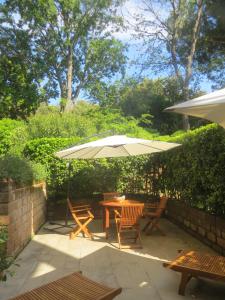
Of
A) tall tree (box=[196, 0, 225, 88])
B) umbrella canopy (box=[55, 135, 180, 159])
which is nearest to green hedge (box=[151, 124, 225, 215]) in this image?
umbrella canopy (box=[55, 135, 180, 159])

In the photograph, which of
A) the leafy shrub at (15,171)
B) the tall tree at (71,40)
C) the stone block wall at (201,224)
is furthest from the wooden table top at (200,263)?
the tall tree at (71,40)

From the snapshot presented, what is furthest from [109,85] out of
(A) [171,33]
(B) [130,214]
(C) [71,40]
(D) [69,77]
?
(B) [130,214]

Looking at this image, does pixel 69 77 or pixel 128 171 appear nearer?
pixel 128 171

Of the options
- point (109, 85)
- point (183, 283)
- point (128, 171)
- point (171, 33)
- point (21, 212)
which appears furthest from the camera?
point (109, 85)

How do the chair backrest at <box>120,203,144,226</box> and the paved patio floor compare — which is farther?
the chair backrest at <box>120,203,144,226</box>

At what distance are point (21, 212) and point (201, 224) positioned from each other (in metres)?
3.69

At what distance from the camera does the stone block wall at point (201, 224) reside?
603 centimetres

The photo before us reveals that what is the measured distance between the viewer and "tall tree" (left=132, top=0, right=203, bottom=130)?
1792cm

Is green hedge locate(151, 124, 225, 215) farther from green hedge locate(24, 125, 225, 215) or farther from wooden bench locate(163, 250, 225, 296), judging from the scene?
wooden bench locate(163, 250, 225, 296)

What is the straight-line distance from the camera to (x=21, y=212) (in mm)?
6469

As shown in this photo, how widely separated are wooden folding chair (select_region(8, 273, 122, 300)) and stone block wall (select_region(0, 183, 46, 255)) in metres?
2.34

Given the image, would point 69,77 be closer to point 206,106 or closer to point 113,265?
point 113,265

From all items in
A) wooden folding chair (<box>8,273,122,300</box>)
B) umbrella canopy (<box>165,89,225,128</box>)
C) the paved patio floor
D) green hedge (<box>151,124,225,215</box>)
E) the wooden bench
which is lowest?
the paved patio floor

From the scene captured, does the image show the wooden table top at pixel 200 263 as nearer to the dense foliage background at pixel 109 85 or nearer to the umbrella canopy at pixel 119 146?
the dense foliage background at pixel 109 85
